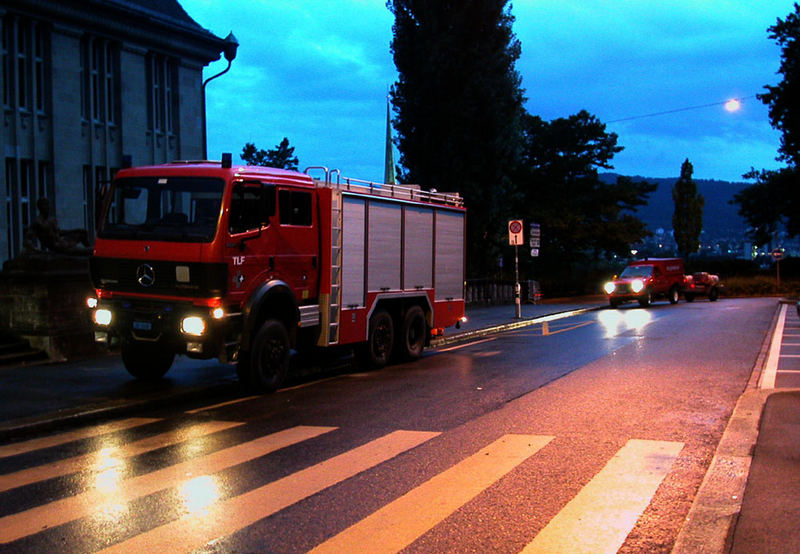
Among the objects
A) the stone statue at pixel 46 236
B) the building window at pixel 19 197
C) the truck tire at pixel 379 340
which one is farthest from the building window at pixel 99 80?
the truck tire at pixel 379 340

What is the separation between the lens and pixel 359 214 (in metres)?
13.0

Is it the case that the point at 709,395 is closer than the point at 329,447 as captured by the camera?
No

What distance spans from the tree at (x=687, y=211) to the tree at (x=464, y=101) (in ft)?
216

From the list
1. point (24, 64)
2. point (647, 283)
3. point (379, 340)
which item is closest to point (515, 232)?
point (647, 283)

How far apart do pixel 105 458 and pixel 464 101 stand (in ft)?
89.1

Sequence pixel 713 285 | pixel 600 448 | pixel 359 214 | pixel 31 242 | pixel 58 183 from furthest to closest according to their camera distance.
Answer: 1. pixel 713 285
2. pixel 58 183
3. pixel 31 242
4. pixel 359 214
5. pixel 600 448

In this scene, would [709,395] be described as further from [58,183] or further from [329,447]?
[58,183]

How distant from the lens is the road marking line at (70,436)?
7876 mm

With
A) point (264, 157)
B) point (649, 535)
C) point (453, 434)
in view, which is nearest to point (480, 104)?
point (453, 434)

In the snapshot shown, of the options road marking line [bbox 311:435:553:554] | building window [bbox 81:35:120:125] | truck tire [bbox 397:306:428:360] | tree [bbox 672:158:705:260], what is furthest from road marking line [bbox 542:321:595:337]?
tree [bbox 672:158:705:260]

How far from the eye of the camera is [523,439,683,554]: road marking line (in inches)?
192

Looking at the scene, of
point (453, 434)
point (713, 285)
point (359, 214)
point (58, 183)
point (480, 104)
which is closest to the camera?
point (453, 434)

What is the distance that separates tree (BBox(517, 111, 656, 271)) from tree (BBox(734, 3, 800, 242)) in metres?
11.2

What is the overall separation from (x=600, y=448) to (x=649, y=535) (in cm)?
243
